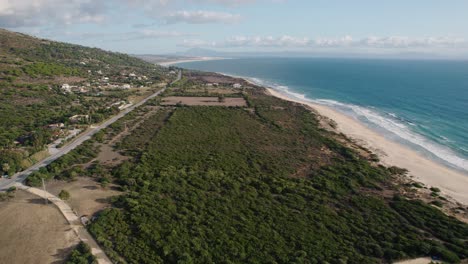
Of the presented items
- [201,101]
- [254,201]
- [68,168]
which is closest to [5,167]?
[68,168]

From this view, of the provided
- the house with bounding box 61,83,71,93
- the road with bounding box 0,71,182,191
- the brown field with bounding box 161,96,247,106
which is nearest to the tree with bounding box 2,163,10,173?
the road with bounding box 0,71,182,191

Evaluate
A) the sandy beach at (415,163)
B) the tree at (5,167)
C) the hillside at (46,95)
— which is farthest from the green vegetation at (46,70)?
the sandy beach at (415,163)

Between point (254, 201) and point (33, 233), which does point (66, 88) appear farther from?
point (254, 201)

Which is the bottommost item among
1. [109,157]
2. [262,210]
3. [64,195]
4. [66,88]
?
[262,210]

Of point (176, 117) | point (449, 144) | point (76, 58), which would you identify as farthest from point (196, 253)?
point (76, 58)

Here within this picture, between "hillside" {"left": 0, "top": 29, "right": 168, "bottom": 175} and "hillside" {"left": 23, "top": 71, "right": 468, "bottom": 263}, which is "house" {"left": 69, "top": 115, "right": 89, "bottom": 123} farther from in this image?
"hillside" {"left": 23, "top": 71, "right": 468, "bottom": 263}

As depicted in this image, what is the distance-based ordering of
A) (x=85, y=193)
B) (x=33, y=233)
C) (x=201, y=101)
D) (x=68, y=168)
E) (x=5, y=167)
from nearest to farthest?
(x=33, y=233) → (x=85, y=193) → (x=5, y=167) → (x=68, y=168) → (x=201, y=101)

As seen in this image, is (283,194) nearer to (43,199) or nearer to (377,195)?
(377,195)
